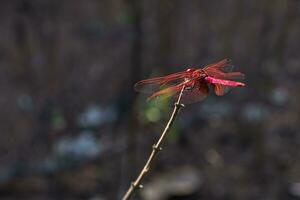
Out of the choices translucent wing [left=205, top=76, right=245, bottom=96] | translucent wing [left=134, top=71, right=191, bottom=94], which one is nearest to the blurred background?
translucent wing [left=134, top=71, right=191, bottom=94]

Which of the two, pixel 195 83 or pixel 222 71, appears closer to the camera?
pixel 195 83

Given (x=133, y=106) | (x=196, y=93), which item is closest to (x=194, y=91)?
(x=196, y=93)

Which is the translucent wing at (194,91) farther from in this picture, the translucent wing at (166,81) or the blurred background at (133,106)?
the blurred background at (133,106)

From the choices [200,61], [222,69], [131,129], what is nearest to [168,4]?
[200,61]

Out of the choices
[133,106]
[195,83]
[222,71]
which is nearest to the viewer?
[195,83]

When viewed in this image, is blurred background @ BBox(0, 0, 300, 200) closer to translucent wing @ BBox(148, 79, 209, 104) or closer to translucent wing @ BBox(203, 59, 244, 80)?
translucent wing @ BBox(203, 59, 244, 80)

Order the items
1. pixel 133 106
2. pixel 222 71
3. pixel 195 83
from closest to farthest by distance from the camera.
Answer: pixel 195 83 → pixel 222 71 → pixel 133 106

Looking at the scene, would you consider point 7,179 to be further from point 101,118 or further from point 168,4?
point 168,4

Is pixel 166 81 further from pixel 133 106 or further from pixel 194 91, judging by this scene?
pixel 133 106
